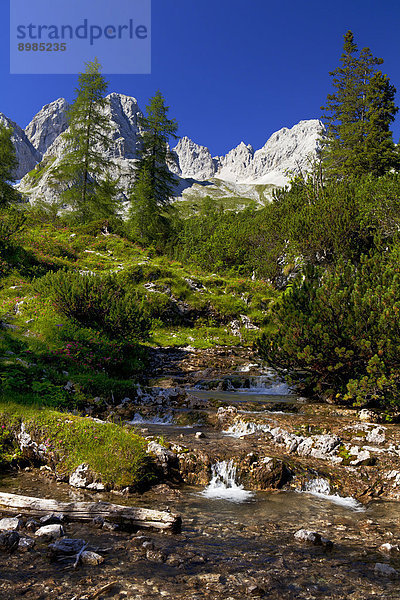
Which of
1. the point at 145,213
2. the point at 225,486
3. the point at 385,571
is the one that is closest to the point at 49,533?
the point at 225,486

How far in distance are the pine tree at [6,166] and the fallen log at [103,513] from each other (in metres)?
38.4

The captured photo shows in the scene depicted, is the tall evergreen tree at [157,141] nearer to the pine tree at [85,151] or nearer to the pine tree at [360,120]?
the pine tree at [85,151]

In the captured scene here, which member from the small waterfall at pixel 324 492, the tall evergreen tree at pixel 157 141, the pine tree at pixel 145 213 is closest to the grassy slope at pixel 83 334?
the small waterfall at pixel 324 492

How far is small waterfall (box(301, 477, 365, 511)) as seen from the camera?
20.7 ft

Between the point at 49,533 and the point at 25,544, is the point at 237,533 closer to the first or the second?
the point at 49,533

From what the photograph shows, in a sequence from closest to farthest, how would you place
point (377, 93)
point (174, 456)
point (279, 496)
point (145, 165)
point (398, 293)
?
point (279, 496) → point (174, 456) → point (398, 293) → point (145, 165) → point (377, 93)

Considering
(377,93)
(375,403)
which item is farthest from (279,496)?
(377,93)

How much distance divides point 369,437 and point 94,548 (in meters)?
7.35

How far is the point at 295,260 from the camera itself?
33344 mm

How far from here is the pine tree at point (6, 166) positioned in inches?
1441

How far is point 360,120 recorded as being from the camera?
4891cm

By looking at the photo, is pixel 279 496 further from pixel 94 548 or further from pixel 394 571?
pixel 94 548

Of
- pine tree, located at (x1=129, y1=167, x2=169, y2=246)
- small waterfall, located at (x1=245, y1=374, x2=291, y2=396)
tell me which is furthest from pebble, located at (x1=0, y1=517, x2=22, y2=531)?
pine tree, located at (x1=129, y1=167, x2=169, y2=246)

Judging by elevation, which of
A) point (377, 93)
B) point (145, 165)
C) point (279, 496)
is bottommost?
point (279, 496)
